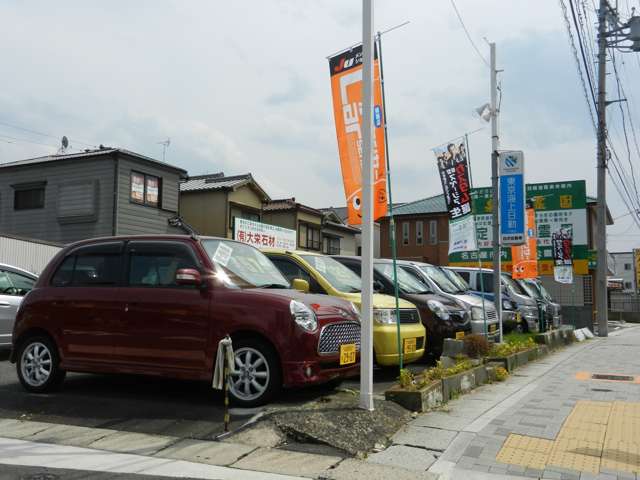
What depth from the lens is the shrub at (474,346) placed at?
9.51m

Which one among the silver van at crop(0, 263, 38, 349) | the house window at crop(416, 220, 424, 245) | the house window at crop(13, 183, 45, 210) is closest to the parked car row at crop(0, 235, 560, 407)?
the silver van at crop(0, 263, 38, 349)

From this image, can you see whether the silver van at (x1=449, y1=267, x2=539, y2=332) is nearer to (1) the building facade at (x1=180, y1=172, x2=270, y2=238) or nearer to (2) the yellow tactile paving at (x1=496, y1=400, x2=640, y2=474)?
(2) the yellow tactile paving at (x1=496, y1=400, x2=640, y2=474)

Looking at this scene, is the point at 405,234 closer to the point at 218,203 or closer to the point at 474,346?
the point at 218,203

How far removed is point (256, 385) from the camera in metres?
5.98

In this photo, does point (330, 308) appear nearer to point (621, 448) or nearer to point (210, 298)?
point (210, 298)

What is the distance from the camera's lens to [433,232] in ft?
142

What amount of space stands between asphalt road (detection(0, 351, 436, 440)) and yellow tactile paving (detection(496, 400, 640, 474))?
7.26 feet

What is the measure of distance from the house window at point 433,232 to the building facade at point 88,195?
21920mm

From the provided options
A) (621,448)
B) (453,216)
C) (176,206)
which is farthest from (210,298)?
(176,206)

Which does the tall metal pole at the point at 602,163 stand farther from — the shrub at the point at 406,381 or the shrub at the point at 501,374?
the shrub at the point at 406,381

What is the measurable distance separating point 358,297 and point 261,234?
17.1 m

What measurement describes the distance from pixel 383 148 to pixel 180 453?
3789 millimetres

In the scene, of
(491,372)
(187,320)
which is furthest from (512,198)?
(187,320)

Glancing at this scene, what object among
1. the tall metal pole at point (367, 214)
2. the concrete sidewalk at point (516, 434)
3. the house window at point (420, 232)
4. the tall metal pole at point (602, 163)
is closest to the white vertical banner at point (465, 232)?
the concrete sidewalk at point (516, 434)
